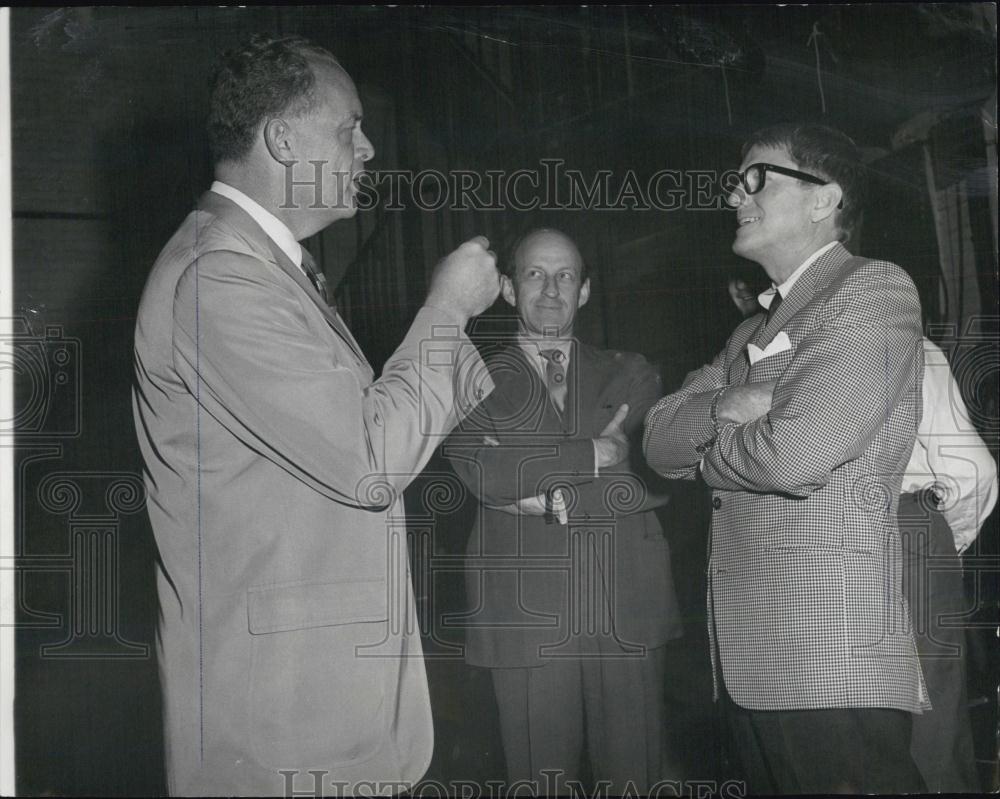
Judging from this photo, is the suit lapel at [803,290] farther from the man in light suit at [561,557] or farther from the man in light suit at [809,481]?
the man in light suit at [561,557]

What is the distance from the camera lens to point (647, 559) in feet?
8.78

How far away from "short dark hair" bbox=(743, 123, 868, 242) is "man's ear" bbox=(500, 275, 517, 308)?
71 centimetres

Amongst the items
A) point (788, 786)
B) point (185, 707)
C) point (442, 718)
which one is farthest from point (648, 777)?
point (185, 707)

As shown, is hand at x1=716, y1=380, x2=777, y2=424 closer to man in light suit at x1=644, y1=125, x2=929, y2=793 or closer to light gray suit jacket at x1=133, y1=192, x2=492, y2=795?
man in light suit at x1=644, y1=125, x2=929, y2=793

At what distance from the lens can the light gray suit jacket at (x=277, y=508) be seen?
252 cm

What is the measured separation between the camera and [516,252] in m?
2.68

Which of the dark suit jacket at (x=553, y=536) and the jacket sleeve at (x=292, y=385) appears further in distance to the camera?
the dark suit jacket at (x=553, y=536)

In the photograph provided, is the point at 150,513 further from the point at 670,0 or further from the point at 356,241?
the point at 670,0

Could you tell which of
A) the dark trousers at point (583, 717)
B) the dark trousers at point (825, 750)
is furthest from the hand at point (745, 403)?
the dark trousers at point (825, 750)

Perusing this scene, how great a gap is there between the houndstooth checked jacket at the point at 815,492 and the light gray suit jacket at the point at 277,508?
657 millimetres

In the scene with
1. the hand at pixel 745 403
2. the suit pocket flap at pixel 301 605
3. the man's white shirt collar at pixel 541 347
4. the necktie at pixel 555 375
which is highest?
the man's white shirt collar at pixel 541 347

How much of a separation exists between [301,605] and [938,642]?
1666mm

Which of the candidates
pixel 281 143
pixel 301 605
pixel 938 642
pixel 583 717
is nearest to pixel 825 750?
pixel 938 642

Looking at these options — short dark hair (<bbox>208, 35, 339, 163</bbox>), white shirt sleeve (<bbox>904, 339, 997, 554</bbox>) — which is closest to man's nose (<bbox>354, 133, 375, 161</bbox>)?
short dark hair (<bbox>208, 35, 339, 163</bbox>)
